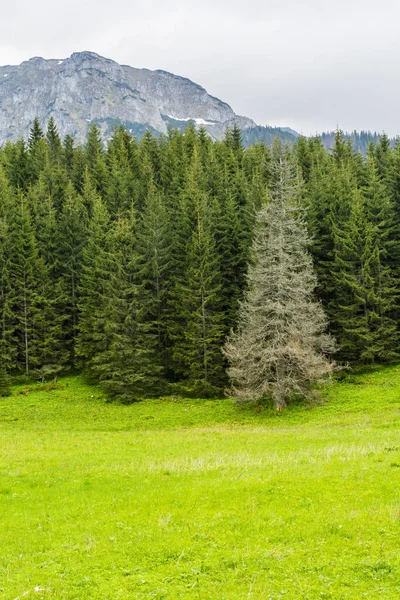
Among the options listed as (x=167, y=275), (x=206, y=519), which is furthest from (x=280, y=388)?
(x=206, y=519)

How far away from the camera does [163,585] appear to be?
891 centimetres

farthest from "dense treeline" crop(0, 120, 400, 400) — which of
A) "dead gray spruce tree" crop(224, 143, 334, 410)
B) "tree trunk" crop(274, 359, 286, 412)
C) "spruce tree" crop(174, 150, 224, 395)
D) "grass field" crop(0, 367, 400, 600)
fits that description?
"grass field" crop(0, 367, 400, 600)

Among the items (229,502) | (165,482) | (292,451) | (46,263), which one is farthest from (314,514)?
(46,263)

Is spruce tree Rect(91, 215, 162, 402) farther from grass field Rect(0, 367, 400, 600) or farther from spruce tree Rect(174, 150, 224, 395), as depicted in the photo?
grass field Rect(0, 367, 400, 600)

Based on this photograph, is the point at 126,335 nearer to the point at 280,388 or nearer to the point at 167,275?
the point at 167,275

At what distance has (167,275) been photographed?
57.8 meters

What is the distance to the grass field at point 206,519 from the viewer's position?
8914 mm

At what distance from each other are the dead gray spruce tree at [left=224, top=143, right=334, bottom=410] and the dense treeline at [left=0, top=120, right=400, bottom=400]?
5029mm

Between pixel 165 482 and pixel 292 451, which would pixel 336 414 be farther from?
pixel 165 482

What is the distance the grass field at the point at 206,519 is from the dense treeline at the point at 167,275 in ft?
81.3

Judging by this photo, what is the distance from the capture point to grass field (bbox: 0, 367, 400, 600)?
29.2 ft

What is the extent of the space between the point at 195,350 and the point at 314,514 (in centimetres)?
3620

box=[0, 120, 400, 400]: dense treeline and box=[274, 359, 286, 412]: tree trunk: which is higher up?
box=[0, 120, 400, 400]: dense treeline

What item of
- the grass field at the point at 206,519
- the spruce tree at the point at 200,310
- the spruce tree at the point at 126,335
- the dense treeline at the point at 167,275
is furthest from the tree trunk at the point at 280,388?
the spruce tree at the point at 126,335
